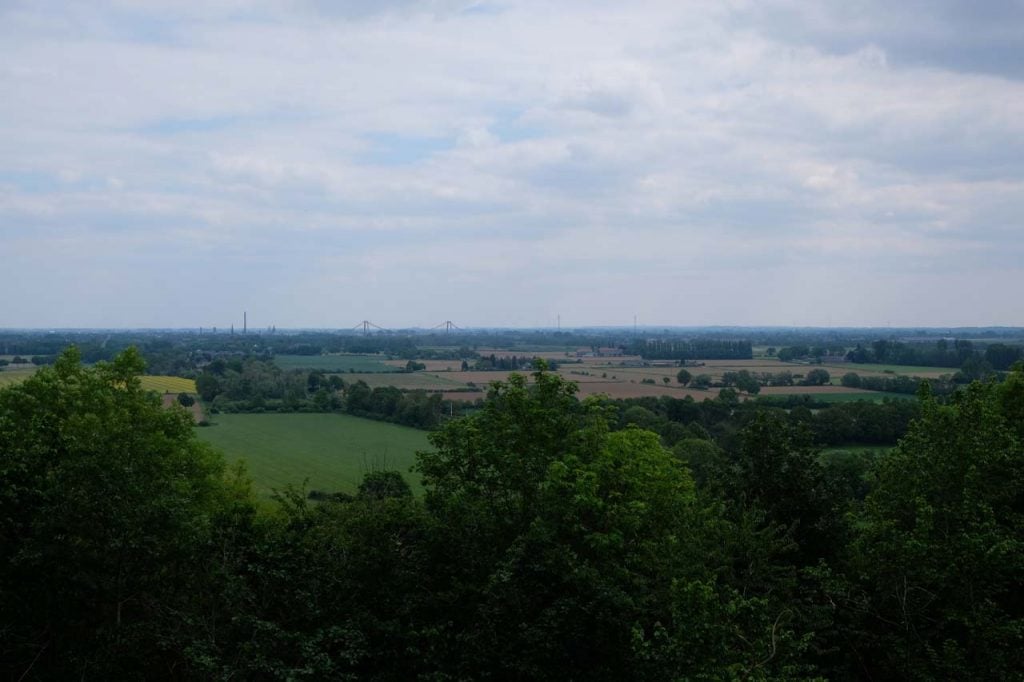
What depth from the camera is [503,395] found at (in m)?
20.7

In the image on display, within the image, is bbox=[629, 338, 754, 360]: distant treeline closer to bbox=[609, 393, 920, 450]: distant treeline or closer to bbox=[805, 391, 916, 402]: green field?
bbox=[805, 391, 916, 402]: green field

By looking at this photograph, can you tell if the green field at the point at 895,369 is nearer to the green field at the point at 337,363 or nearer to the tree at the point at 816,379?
the tree at the point at 816,379

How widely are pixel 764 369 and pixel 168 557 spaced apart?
5162 inches

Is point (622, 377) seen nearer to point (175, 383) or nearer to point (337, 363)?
point (175, 383)

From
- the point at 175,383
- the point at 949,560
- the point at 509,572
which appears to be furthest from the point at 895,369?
the point at 509,572

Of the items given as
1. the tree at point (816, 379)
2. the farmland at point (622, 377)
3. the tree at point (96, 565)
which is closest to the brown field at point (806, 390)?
the farmland at point (622, 377)

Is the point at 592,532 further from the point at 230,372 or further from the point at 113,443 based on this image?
the point at 230,372

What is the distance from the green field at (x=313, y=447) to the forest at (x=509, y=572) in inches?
1133

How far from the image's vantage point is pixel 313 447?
70.6 m

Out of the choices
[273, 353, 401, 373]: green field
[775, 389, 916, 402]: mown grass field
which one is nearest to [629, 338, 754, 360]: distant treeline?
[273, 353, 401, 373]: green field

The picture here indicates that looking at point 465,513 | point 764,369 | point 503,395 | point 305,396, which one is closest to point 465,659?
point 465,513

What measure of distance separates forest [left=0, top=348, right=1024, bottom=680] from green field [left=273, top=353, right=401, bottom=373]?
121m

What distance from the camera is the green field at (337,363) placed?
474ft

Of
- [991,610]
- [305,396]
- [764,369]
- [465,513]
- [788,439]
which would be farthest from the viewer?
[764,369]
